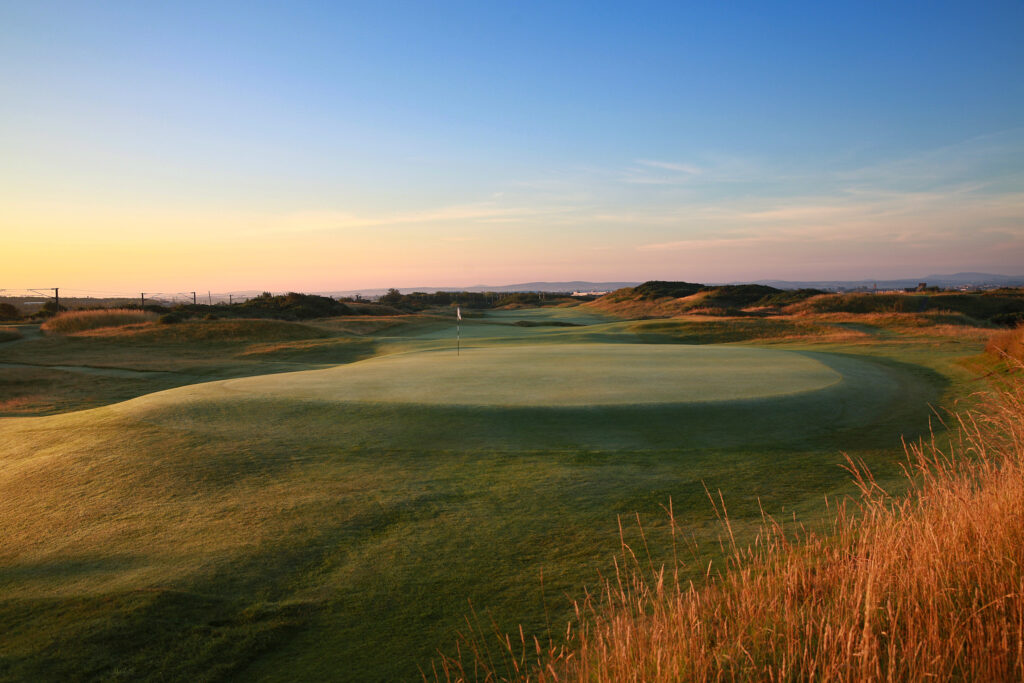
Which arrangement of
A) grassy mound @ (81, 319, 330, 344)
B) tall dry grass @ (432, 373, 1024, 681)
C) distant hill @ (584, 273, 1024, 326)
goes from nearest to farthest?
tall dry grass @ (432, 373, 1024, 681)
grassy mound @ (81, 319, 330, 344)
distant hill @ (584, 273, 1024, 326)

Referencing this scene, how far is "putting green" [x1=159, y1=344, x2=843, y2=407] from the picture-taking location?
468 inches

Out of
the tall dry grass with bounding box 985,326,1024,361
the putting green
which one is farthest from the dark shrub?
the tall dry grass with bounding box 985,326,1024,361

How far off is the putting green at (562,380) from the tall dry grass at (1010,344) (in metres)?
4.07

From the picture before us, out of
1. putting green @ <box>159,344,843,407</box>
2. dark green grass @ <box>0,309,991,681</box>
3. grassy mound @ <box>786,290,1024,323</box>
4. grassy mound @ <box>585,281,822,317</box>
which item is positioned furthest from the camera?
grassy mound @ <box>585,281,822,317</box>

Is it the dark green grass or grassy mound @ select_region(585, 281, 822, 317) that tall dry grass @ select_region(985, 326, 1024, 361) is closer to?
the dark green grass

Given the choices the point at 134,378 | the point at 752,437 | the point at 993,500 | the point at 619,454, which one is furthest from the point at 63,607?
the point at 134,378

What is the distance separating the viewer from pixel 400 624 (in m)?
4.75

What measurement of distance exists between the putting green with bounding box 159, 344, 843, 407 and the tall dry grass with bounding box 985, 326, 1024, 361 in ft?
13.3

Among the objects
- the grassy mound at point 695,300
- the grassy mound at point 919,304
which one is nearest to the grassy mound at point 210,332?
the grassy mound at point 695,300

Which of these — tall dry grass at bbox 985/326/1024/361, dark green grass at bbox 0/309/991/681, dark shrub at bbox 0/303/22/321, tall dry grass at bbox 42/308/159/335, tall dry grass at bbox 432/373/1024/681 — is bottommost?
dark green grass at bbox 0/309/991/681

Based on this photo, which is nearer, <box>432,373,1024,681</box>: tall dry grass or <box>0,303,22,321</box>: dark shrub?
<box>432,373,1024,681</box>: tall dry grass

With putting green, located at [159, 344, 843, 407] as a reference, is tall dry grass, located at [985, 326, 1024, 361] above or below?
above

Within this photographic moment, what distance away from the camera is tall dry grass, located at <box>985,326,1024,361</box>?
1482cm

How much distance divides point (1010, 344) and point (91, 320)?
41.5 m
